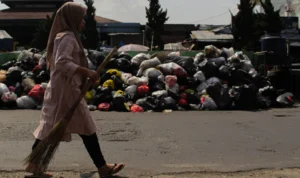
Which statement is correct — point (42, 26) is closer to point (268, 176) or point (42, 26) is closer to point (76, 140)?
point (76, 140)

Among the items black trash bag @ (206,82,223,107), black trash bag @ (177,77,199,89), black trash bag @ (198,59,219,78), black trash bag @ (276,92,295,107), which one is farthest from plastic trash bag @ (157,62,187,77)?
black trash bag @ (276,92,295,107)

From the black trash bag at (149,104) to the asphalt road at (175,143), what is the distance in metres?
0.81

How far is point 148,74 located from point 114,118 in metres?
2.59

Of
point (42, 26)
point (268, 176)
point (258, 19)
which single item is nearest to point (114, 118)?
point (268, 176)

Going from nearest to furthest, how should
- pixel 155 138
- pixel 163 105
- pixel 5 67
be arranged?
pixel 155 138 < pixel 163 105 < pixel 5 67

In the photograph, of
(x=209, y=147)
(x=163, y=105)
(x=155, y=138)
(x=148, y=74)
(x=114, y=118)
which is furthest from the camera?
(x=148, y=74)

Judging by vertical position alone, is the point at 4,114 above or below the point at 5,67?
below

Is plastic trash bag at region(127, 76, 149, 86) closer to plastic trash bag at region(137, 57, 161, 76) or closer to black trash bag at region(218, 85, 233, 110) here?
plastic trash bag at region(137, 57, 161, 76)

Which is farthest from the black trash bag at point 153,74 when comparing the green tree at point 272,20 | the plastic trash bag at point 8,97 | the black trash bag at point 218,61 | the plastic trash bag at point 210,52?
the green tree at point 272,20

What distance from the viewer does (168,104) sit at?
9695mm

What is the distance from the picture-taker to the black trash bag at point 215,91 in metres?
10.1

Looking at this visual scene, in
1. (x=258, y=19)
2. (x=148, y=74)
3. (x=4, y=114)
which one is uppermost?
(x=258, y=19)

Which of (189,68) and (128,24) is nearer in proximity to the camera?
(189,68)

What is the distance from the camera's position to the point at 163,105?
966cm
